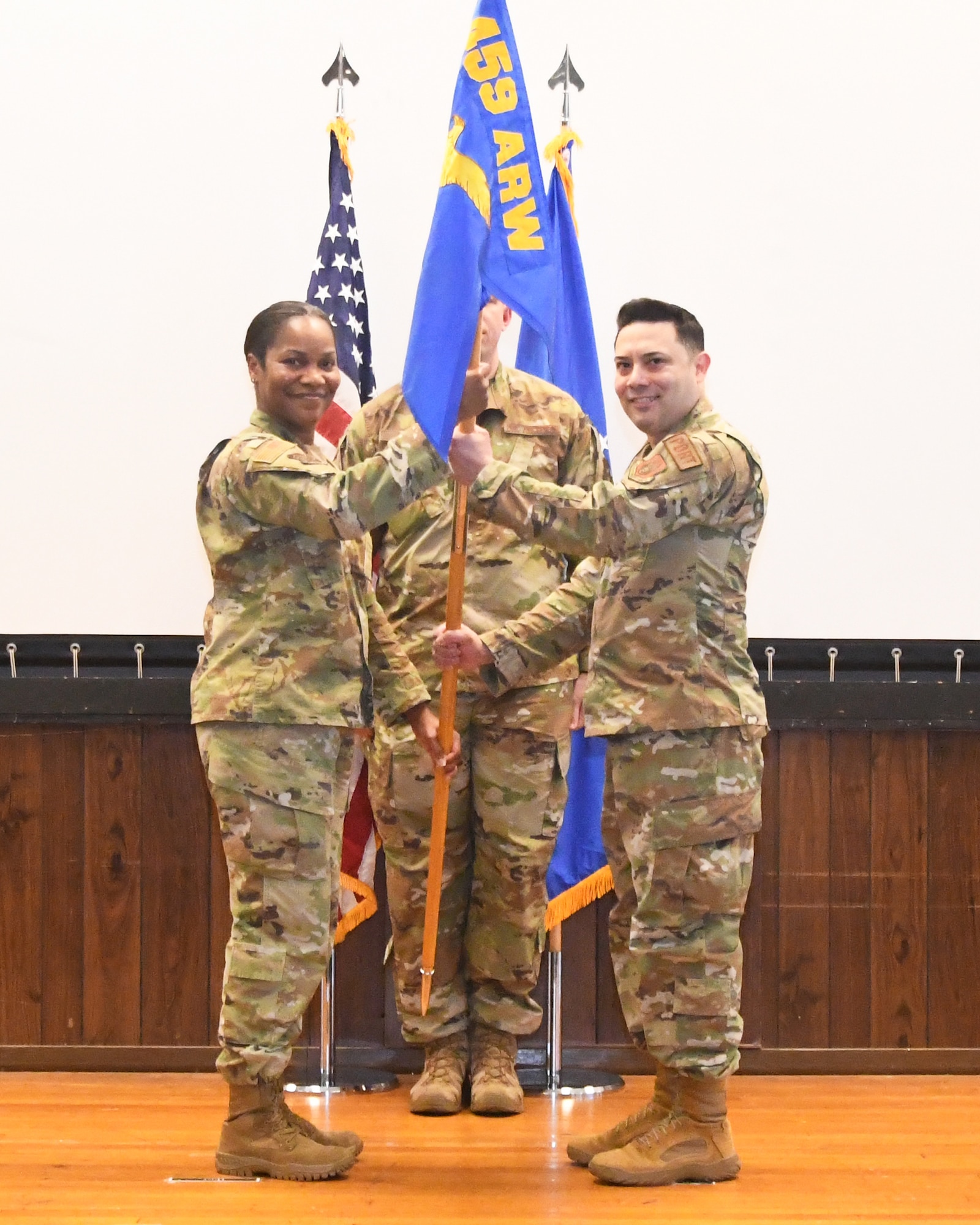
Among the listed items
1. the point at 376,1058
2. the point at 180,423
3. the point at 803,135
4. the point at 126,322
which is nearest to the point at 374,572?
the point at 180,423

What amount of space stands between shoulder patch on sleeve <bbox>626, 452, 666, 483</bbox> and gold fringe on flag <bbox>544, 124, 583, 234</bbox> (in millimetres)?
1081

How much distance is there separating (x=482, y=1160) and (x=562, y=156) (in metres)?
2.23

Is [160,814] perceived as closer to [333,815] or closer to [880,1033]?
[333,815]

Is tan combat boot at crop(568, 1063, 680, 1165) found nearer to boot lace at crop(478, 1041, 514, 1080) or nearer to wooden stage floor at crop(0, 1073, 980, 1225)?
wooden stage floor at crop(0, 1073, 980, 1225)

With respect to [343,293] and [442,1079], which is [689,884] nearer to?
[442,1079]

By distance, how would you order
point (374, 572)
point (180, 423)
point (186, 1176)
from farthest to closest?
point (180, 423) < point (374, 572) < point (186, 1176)

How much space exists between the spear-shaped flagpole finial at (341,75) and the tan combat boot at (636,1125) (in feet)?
7.54

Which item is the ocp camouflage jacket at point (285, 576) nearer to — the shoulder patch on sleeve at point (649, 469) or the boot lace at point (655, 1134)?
the shoulder patch on sleeve at point (649, 469)

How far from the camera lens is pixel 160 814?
3.53 metres

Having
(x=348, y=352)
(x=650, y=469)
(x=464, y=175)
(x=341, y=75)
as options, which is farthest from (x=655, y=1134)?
(x=341, y=75)

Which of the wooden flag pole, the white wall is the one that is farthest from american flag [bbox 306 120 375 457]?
the wooden flag pole

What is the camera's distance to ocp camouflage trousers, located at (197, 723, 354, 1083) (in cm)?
254

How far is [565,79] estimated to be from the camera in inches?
137

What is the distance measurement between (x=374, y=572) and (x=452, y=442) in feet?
2.44
